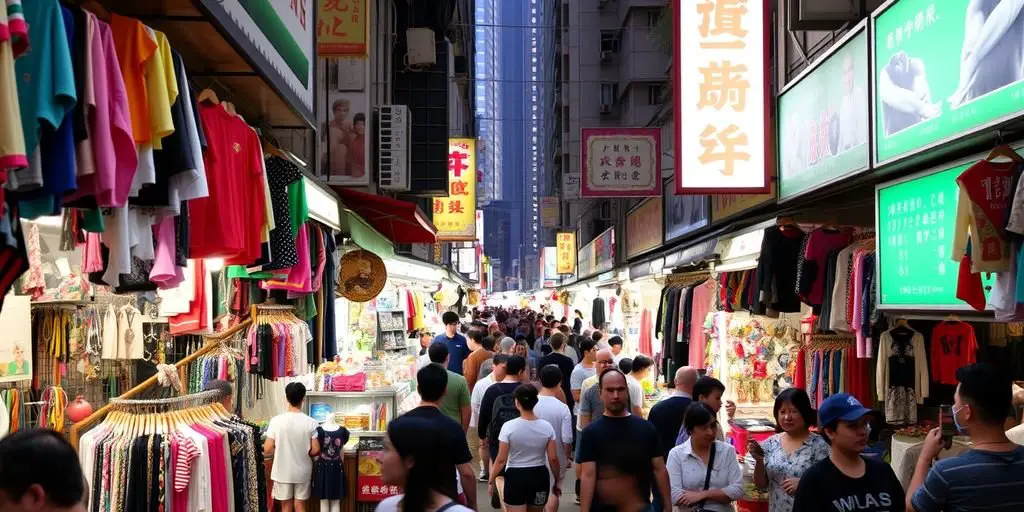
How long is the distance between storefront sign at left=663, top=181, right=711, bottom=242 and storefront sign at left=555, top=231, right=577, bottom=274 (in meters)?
27.8

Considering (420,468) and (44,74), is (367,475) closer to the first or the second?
(420,468)

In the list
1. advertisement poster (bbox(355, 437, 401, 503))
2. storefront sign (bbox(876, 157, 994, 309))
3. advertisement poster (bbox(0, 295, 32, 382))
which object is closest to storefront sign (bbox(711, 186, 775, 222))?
storefront sign (bbox(876, 157, 994, 309))

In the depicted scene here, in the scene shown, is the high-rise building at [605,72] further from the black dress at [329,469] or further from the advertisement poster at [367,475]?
the black dress at [329,469]

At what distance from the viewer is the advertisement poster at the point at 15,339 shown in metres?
6.32

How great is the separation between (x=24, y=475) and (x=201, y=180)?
1.13 metres

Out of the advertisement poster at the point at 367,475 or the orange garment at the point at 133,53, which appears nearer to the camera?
the orange garment at the point at 133,53

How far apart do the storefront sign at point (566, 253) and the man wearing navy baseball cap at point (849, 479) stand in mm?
A: 40079

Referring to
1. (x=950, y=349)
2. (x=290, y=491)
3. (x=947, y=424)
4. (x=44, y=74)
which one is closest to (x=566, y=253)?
(x=290, y=491)

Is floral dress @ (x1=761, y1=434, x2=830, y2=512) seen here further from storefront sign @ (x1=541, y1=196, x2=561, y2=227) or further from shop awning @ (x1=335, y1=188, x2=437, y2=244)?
storefront sign @ (x1=541, y1=196, x2=561, y2=227)

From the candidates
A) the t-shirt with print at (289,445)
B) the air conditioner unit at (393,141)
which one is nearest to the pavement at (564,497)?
the t-shirt with print at (289,445)

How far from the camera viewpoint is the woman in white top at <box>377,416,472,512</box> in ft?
9.72

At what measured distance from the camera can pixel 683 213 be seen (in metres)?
15.2

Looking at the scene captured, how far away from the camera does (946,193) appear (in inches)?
229

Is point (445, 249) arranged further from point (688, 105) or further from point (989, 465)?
point (989, 465)
